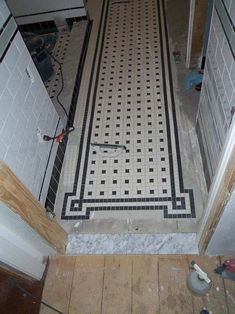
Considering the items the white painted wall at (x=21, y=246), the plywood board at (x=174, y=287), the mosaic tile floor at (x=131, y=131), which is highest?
the white painted wall at (x=21, y=246)

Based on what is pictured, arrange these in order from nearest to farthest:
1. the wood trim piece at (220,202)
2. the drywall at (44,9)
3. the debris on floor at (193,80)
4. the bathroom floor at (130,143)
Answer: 1. the wood trim piece at (220,202)
2. the bathroom floor at (130,143)
3. the debris on floor at (193,80)
4. the drywall at (44,9)

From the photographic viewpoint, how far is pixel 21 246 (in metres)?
1.38

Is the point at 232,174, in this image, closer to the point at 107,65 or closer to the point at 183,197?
the point at 183,197

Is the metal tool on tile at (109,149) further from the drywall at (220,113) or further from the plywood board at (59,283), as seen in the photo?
the plywood board at (59,283)

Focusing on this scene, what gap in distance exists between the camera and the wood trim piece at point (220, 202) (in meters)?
0.95

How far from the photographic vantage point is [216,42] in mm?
1366

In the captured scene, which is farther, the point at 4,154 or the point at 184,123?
the point at 184,123

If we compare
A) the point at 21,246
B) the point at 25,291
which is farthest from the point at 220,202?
the point at 25,291

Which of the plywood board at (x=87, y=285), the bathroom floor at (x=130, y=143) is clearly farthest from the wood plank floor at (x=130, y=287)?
the bathroom floor at (x=130, y=143)

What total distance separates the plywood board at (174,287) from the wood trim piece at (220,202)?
6.5 inches

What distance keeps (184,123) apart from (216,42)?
0.81 meters

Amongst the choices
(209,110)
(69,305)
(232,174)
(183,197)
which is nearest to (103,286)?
(69,305)

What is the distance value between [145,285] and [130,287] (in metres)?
0.08

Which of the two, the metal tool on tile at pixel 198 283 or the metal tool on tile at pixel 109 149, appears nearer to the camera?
the metal tool on tile at pixel 198 283
